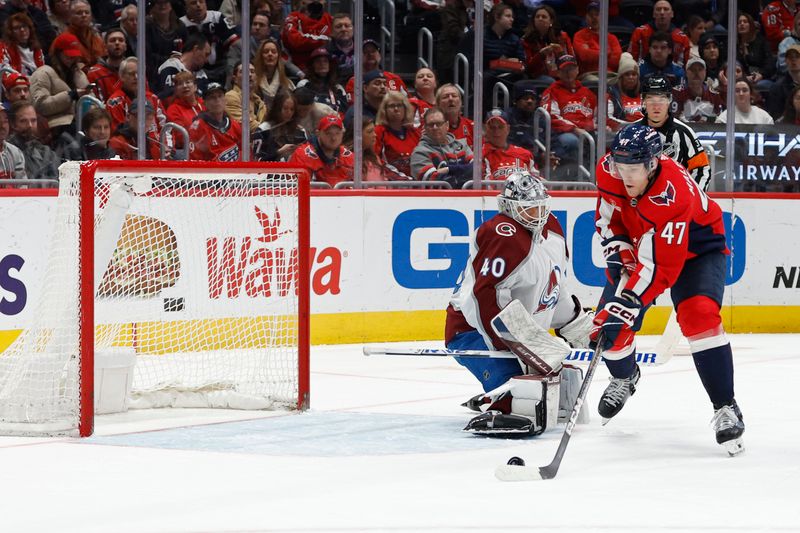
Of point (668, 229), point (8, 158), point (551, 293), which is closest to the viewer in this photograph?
point (668, 229)

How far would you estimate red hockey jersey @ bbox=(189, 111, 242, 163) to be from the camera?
7031 millimetres

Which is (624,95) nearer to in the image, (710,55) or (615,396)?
(710,55)

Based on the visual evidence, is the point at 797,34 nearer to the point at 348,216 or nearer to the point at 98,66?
the point at 348,216

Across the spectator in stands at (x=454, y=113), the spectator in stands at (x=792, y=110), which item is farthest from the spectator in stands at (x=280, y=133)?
the spectator in stands at (x=792, y=110)

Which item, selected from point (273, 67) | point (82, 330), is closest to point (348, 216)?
point (273, 67)

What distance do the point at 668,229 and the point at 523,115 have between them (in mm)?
4179

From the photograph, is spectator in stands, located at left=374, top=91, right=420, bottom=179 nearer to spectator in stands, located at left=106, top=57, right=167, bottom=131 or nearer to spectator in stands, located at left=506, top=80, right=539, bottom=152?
spectator in stands, located at left=506, top=80, right=539, bottom=152

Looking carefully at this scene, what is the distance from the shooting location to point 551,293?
4805 mm

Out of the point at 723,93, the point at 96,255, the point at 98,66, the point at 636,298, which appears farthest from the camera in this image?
the point at 723,93

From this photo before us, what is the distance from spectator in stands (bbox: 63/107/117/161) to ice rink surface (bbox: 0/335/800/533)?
1975 millimetres

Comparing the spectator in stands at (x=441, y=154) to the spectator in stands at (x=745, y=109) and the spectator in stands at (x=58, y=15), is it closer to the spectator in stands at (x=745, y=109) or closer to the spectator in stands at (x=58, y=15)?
the spectator in stands at (x=745, y=109)

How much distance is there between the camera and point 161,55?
7.00 metres

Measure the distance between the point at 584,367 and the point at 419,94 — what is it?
7.39 feet

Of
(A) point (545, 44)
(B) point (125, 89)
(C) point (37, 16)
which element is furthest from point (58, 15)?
(A) point (545, 44)
